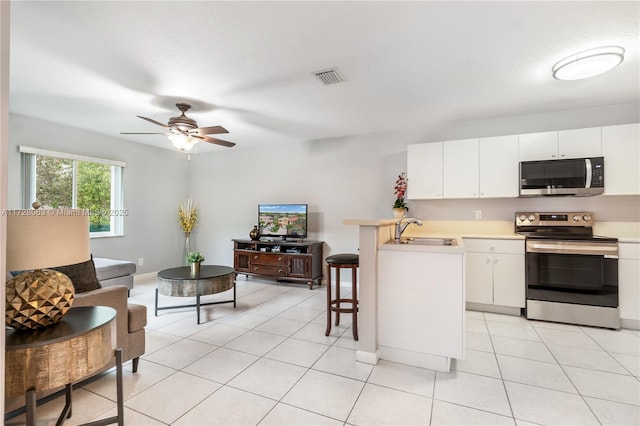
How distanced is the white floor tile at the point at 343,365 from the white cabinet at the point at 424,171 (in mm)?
2369

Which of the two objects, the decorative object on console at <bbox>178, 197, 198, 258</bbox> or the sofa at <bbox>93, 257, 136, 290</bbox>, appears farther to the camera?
the decorative object on console at <bbox>178, 197, 198, 258</bbox>

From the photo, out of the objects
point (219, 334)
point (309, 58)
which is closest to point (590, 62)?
point (309, 58)

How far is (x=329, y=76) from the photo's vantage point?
280 centimetres

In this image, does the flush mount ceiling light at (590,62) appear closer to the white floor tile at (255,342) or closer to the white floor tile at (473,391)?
the white floor tile at (473,391)

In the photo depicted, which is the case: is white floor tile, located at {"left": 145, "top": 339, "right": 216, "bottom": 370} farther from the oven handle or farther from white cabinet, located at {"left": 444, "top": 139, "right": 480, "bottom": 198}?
the oven handle

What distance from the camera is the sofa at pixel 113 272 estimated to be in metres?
3.73

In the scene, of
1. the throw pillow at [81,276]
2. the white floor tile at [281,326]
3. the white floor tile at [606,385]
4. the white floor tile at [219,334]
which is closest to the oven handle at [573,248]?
the white floor tile at [606,385]

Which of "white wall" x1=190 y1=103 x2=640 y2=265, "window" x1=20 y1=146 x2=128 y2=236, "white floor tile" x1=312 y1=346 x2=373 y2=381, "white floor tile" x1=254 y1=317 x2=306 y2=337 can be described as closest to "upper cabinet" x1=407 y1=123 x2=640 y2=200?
"white wall" x1=190 y1=103 x2=640 y2=265

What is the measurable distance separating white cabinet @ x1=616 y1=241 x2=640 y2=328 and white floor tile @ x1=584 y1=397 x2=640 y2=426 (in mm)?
1715

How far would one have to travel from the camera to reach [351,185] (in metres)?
4.95

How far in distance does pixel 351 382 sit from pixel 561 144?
3507 millimetres

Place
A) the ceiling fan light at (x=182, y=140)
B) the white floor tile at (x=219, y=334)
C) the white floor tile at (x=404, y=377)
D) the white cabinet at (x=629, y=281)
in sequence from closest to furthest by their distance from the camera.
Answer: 1. the white floor tile at (x=404, y=377)
2. the white floor tile at (x=219, y=334)
3. the white cabinet at (x=629, y=281)
4. the ceiling fan light at (x=182, y=140)

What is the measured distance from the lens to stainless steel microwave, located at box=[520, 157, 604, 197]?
3312mm

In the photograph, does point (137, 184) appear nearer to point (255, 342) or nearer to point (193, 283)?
point (193, 283)
